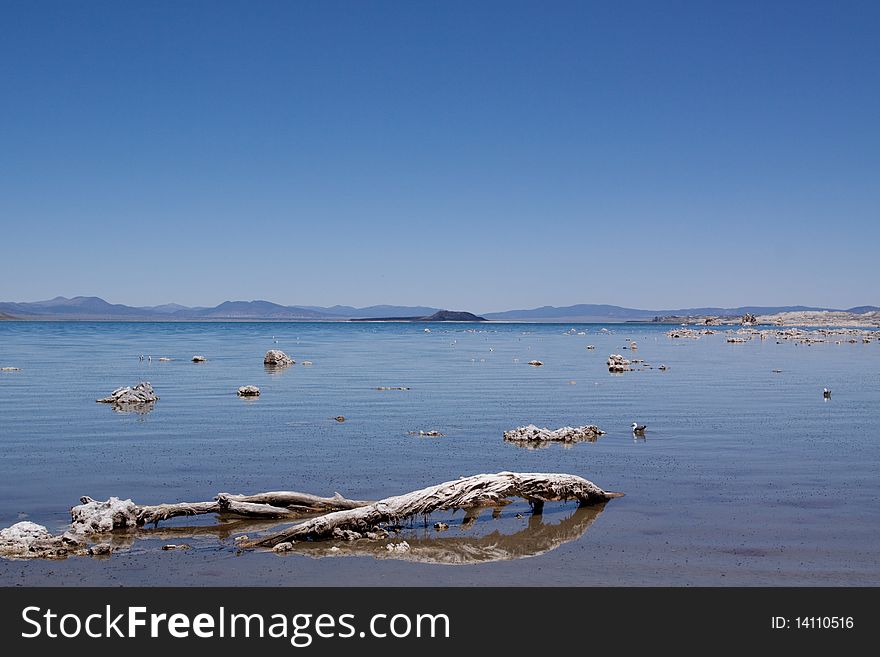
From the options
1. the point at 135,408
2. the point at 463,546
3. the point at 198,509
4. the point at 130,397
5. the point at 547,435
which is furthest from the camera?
the point at 130,397

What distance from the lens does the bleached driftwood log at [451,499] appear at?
1440cm

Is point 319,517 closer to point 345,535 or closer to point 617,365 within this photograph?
point 345,535

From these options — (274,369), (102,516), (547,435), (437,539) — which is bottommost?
(437,539)

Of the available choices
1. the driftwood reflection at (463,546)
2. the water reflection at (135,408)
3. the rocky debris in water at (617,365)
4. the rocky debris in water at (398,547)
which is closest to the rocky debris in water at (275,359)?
the rocky debris in water at (617,365)

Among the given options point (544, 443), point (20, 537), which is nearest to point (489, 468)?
point (544, 443)

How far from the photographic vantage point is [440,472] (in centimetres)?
2008

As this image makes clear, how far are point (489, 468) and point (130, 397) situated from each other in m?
19.5

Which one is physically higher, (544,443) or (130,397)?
(130,397)

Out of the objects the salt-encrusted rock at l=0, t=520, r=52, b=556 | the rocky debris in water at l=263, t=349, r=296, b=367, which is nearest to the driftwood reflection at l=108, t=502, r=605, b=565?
the salt-encrusted rock at l=0, t=520, r=52, b=556

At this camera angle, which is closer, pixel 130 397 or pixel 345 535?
pixel 345 535

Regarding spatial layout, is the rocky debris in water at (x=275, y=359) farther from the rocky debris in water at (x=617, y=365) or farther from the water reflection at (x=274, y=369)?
the rocky debris in water at (x=617, y=365)

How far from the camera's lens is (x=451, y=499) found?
51.4ft

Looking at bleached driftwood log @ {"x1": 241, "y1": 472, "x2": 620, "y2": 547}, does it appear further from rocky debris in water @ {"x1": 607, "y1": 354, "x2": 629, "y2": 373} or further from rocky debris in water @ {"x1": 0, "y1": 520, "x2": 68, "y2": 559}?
rocky debris in water @ {"x1": 607, "y1": 354, "x2": 629, "y2": 373}

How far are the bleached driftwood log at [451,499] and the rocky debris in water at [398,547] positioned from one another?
841 millimetres
